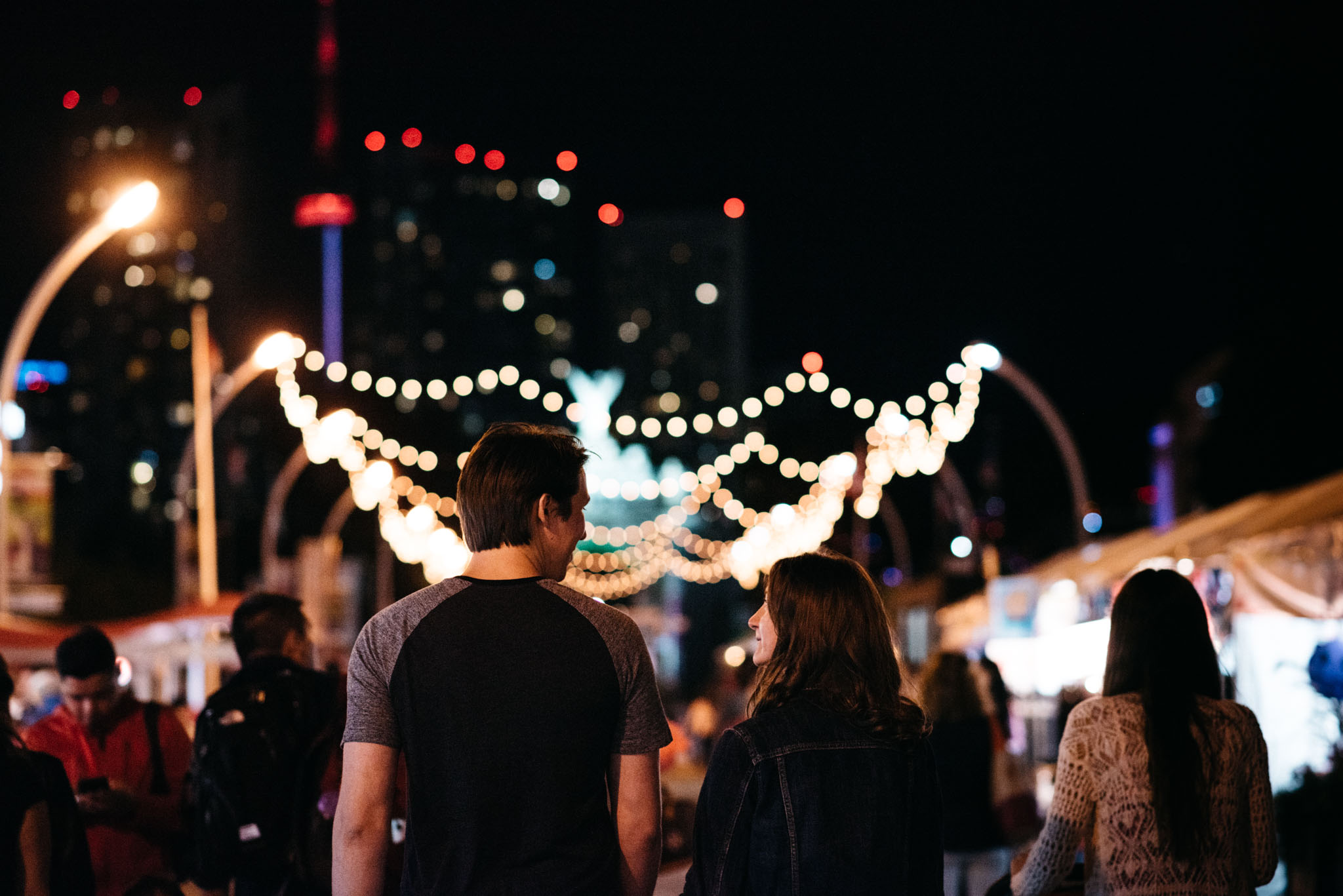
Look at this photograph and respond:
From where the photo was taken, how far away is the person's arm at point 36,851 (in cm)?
438

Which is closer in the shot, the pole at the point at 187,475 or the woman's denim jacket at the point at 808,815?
the woman's denim jacket at the point at 808,815

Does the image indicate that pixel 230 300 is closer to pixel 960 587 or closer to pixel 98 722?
pixel 960 587

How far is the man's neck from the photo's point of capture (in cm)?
350

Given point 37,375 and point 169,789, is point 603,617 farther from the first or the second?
point 37,375

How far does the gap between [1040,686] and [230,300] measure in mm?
97728

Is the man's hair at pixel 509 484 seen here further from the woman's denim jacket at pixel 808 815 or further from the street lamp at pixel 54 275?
the street lamp at pixel 54 275

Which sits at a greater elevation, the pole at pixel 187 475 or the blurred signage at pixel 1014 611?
the pole at pixel 187 475

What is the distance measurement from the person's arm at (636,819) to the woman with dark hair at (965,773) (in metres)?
4.34

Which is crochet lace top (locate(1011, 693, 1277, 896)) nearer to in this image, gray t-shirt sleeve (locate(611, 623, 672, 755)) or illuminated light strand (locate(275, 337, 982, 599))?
gray t-shirt sleeve (locate(611, 623, 672, 755))

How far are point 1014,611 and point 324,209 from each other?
10367cm

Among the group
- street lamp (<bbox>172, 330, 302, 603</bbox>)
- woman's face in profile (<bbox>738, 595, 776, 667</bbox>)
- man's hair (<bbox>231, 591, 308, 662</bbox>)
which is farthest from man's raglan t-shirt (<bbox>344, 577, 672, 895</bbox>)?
street lamp (<bbox>172, 330, 302, 603</bbox>)

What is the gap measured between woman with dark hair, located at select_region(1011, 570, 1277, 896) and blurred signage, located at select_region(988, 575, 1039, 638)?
537 inches

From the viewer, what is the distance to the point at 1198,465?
3192cm

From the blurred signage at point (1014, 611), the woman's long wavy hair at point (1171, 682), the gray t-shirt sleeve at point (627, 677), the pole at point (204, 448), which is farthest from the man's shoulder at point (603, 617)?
the pole at point (204, 448)
